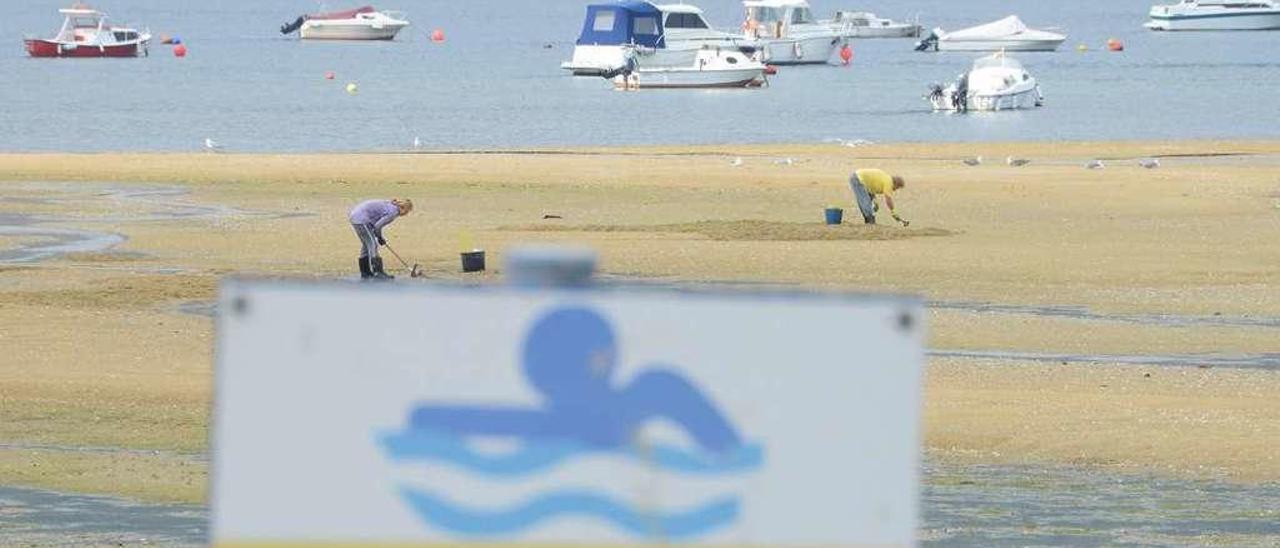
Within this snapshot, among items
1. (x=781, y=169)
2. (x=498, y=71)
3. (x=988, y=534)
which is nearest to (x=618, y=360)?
(x=988, y=534)

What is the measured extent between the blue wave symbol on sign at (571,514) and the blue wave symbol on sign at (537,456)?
0.11 feet

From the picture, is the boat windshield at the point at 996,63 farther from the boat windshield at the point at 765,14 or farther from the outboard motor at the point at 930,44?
the outboard motor at the point at 930,44

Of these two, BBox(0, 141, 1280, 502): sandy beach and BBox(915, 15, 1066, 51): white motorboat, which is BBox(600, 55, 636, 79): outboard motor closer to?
BBox(915, 15, 1066, 51): white motorboat

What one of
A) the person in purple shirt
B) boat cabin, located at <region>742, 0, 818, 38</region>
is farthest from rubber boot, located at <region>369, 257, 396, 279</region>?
boat cabin, located at <region>742, 0, 818, 38</region>

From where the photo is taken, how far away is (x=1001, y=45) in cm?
12875

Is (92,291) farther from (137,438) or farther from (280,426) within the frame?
(280,426)

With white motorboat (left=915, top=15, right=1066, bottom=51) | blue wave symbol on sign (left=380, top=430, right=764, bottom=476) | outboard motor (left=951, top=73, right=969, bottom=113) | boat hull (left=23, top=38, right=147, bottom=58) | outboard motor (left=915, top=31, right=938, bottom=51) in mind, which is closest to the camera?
blue wave symbol on sign (left=380, top=430, right=764, bottom=476)

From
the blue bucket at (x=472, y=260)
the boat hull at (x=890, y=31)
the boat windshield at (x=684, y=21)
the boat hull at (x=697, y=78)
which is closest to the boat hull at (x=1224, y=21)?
the boat hull at (x=890, y=31)

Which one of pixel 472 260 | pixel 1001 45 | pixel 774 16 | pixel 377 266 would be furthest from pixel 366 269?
pixel 1001 45

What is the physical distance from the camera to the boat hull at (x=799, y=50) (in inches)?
4363

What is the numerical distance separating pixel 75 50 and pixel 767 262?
99.3m

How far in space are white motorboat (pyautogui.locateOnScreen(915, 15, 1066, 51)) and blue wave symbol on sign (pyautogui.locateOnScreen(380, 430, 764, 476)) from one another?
126 meters

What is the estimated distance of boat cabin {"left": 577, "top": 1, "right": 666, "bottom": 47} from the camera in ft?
320

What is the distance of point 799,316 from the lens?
8.62 feet
